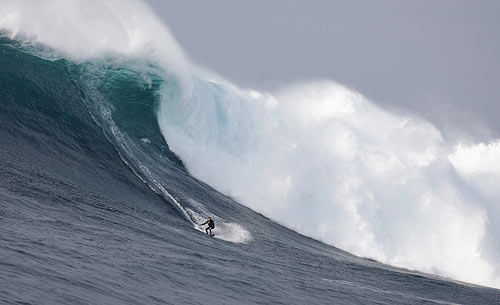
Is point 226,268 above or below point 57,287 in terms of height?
above

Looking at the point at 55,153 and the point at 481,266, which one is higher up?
the point at 481,266

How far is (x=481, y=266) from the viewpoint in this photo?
3183 cm

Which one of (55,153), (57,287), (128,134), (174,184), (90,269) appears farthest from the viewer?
(128,134)

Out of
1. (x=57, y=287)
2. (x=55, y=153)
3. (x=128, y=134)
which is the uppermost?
(x=128, y=134)

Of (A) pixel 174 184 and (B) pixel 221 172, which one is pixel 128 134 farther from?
(B) pixel 221 172

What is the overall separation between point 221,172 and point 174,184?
19.4 feet

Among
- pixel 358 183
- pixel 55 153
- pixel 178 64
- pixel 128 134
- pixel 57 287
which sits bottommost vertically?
pixel 57 287

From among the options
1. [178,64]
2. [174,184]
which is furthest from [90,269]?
[178,64]

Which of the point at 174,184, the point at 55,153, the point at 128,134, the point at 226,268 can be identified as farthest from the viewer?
the point at 128,134

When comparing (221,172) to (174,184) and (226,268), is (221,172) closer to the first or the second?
(174,184)

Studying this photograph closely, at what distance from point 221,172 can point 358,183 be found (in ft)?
24.1

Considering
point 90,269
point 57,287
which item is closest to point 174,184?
point 90,269

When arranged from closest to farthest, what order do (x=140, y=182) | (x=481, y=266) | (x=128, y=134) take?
1. (x=140, y=182)
2. (x=128, y=134)
3. (x=481, y=266)

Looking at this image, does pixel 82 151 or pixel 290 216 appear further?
pixel 290 216
